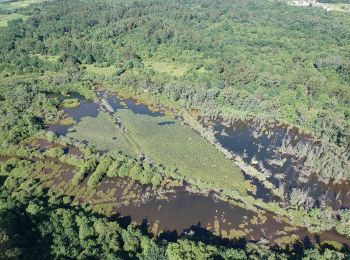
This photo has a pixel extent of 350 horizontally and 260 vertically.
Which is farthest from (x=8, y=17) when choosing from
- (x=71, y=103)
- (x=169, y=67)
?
(x=71, y=103)

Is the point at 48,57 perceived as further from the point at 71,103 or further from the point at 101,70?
the point at 71,103

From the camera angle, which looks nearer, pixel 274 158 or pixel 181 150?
pixel 274 158

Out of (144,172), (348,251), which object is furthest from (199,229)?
(348,251)

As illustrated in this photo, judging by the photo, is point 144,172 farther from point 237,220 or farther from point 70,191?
point 237,220

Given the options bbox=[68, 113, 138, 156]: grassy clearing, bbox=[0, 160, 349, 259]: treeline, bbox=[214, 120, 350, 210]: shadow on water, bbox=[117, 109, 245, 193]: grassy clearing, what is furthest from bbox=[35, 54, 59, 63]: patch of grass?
bbox=[0, 160, 349, 259]: treeline

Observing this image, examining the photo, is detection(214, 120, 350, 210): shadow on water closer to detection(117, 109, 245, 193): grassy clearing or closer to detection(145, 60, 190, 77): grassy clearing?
detection(117, 109, 245, 193): grassy clearing
